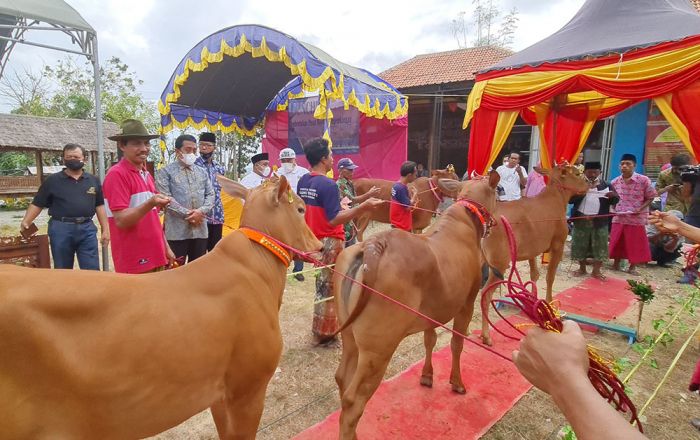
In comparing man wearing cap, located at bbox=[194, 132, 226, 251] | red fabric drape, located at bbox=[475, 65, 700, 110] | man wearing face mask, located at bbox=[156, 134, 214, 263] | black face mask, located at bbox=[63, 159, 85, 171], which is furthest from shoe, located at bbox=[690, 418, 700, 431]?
black face mask, located at bbox=[63, 159, 85, 171]

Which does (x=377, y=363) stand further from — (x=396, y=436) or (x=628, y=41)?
(x=628, y=41)

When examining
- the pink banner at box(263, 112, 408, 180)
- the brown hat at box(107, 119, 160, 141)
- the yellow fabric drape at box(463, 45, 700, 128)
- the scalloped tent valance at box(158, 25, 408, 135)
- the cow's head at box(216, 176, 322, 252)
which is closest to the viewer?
the cow's head at box(216, 176, 322, 252)

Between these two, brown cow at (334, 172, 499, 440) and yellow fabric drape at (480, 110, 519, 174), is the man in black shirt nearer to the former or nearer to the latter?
brown cow at (334, 172, 499, 440)

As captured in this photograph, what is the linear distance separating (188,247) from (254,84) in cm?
748

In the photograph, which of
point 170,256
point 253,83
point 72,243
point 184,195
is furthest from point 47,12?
point 253,83

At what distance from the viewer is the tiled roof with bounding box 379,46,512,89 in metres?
16.6

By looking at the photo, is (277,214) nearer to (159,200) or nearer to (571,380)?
(159,200)

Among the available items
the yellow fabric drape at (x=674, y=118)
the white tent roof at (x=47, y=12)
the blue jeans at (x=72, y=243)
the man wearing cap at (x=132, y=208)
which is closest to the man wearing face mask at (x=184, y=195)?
the man wearing cap at (x=132, y=208)

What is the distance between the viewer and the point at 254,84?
10.8 meters

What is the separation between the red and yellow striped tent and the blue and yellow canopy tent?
292 centimetres

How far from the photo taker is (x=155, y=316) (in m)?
1.64

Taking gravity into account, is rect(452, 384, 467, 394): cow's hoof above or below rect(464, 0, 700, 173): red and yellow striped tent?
below

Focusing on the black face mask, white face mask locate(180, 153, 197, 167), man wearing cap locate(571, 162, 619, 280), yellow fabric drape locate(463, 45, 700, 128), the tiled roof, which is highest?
the tiled roof

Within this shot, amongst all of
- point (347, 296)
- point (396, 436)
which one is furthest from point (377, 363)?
point (396, 436)
